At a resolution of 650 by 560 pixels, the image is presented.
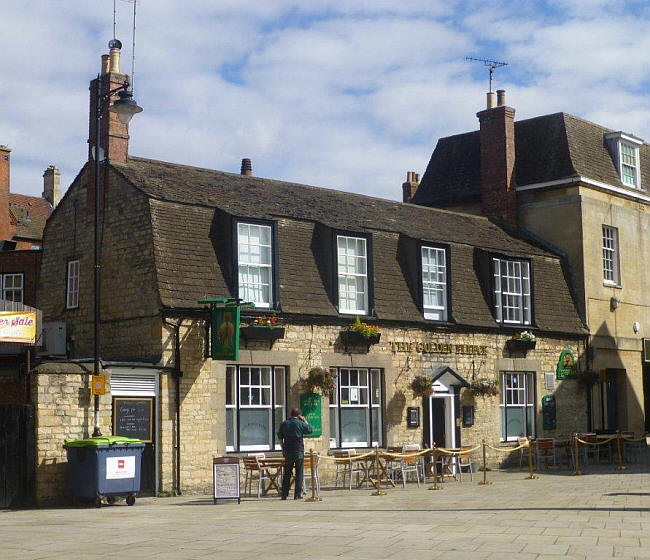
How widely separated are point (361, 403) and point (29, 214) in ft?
105

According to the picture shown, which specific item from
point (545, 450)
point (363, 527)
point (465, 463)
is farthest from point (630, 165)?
point (363, 527)

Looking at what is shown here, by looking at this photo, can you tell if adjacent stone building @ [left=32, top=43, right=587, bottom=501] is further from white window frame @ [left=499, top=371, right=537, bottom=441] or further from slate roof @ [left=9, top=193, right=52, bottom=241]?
slate roof @ [left=9, top=193, right=52, bottom=241]

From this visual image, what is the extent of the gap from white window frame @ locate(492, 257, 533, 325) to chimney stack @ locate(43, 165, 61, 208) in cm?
3362

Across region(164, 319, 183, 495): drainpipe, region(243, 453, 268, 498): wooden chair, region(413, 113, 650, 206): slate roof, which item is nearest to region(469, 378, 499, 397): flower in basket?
region(243, 453, 268, 498): wooden chair

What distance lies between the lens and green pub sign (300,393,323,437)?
23.8 metres

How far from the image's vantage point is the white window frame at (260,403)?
899 inches

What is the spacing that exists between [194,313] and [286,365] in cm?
273

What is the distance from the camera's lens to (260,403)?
23.4m

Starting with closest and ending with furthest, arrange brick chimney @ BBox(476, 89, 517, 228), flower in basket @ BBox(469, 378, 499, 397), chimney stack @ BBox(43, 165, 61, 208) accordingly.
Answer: flower in basket @ BBox(469, 378, 499, 397), brick chimney @ BBox(476, 89, 517, 228), chimney stack @ BBox(43, 165, 61, 208)

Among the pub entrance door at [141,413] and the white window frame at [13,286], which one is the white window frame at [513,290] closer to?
the pub entrance door at [141,413]

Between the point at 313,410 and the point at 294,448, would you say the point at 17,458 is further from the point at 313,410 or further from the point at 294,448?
the point at 313,410

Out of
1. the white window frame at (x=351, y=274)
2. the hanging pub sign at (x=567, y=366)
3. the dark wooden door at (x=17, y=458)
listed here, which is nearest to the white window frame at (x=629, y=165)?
the hanging pub sign at (x=567, y=366)

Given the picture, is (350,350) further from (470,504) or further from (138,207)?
(470,504)

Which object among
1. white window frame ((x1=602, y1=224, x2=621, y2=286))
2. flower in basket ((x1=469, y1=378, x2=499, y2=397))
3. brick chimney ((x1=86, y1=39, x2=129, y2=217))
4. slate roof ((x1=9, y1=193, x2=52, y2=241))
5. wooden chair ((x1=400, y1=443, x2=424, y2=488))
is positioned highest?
slate roof ((x1=9, y1=193, x2=52, y2=241))
